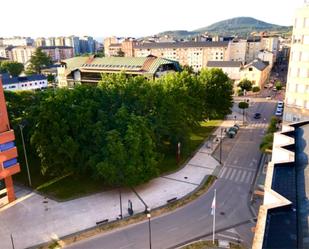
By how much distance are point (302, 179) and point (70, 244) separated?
67.1 feet

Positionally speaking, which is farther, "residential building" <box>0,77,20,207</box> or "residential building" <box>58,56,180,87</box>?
"residential building" <box>58,56,180,87</box>

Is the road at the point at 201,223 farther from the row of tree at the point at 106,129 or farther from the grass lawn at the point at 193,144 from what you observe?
the grass lawn at the point at 193,144

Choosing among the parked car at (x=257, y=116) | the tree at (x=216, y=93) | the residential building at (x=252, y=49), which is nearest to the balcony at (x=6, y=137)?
the tree at (x=216, y=93)

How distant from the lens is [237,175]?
4050cm

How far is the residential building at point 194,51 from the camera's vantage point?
147 m

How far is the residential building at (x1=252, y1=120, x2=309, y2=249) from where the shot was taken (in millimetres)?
14232

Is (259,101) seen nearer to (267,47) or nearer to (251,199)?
(251,199)

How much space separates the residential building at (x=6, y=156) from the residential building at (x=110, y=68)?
48.5 m

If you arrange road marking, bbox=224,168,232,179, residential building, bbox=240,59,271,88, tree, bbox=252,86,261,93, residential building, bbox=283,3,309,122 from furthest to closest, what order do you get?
residential building, bbox=240,59,271,88 < tree, bbox=252,86,261,93 < residential building, bbox=283,3,309,122 < road marking, bbox=224,168,232,179

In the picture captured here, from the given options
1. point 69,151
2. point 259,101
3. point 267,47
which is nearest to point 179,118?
point 69,151

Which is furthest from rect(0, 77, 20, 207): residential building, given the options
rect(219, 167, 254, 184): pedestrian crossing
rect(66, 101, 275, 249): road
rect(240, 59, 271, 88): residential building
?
Answer: rect(240, 59, 271, 88): residential building

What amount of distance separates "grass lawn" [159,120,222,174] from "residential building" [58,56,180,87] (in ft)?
75.0

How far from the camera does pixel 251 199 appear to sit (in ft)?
113

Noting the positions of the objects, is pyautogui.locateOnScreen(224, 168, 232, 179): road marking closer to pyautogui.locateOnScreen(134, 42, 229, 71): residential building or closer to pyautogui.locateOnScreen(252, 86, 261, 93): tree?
pyautogui.locateOnScreen(252, 86, 261, 93): tree
